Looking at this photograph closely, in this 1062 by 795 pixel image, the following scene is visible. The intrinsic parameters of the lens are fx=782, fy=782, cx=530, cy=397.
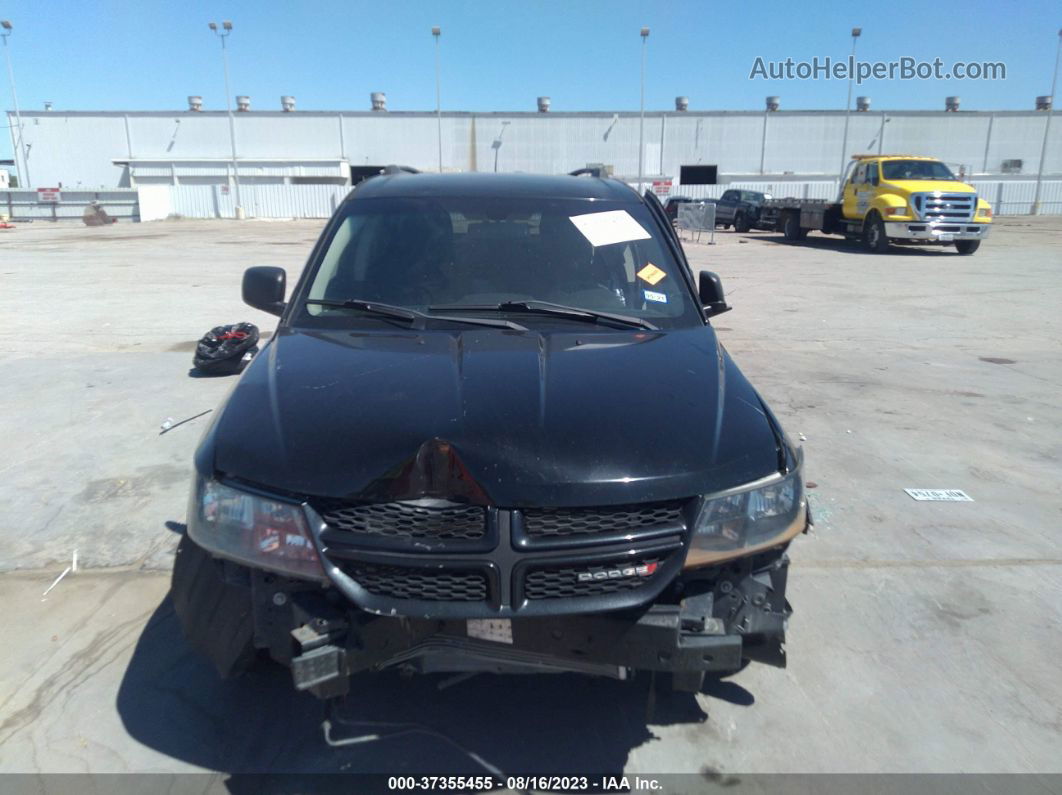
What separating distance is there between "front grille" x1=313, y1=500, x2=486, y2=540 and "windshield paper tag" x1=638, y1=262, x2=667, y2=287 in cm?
183

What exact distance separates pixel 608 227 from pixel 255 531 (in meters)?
2.29

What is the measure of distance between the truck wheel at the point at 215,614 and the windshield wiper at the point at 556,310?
1421mm

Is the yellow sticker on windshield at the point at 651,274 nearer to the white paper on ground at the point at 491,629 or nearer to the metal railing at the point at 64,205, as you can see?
the white paper on ground at the point at 491,629

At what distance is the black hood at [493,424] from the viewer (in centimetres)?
221

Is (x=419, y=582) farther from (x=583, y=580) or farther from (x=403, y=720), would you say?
(x=403, y=720)

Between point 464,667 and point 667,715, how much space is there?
34.5 inches

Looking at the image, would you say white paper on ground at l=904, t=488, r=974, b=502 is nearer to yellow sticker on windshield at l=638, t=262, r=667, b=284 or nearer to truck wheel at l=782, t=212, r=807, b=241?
yellow sticker on windshield at l=638, t=262, r=667, b=284

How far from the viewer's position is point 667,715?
2779 mm

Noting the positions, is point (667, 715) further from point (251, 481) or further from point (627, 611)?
point (251, 481)

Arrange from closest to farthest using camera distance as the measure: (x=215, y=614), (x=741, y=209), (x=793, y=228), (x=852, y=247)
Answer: (x=215, y=614), (x=852, y=247), (x=793, y=228), (x=741, y=209)

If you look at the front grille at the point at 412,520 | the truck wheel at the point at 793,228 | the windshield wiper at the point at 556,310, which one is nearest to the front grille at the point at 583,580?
the front grille at the point at 412,520

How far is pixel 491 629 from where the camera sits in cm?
219

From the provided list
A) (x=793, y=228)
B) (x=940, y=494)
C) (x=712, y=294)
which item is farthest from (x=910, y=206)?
(x=712, y=294)

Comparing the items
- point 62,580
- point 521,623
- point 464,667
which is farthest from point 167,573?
point 521,623
